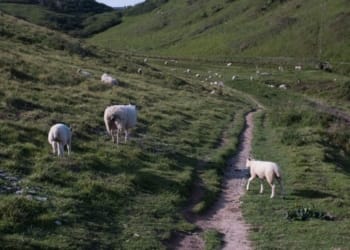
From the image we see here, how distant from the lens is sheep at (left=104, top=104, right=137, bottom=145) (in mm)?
22391

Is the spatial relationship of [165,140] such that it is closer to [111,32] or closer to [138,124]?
[138,124]

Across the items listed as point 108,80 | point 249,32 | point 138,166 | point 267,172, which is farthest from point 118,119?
point 249,32

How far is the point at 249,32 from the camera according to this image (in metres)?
122

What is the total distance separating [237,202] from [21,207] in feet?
24.0

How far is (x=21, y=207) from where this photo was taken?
44.0 ft

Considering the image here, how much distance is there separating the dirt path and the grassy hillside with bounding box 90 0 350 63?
80.3m

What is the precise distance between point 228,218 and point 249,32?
357 feet

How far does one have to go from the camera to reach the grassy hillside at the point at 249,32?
10662 centimetres

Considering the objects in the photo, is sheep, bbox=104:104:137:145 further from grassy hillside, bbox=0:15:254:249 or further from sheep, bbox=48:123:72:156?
sheep, bbox=48:123:72:156

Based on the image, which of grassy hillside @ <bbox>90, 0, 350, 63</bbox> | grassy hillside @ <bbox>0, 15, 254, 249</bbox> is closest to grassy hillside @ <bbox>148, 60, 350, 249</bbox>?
grassy hillside @ <bbox>0, 15, 254, 249</bbox>

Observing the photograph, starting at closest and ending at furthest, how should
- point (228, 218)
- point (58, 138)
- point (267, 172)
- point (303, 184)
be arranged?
point (228, 218) → point (58, 138) → point (267, 172) → point (303, 184)

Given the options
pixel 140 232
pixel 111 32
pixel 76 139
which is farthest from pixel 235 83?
pixel 111 32

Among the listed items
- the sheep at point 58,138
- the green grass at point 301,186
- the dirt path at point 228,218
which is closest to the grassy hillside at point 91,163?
the sheep at point 58,138

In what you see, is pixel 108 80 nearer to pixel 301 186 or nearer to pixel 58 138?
pixel 58 138
